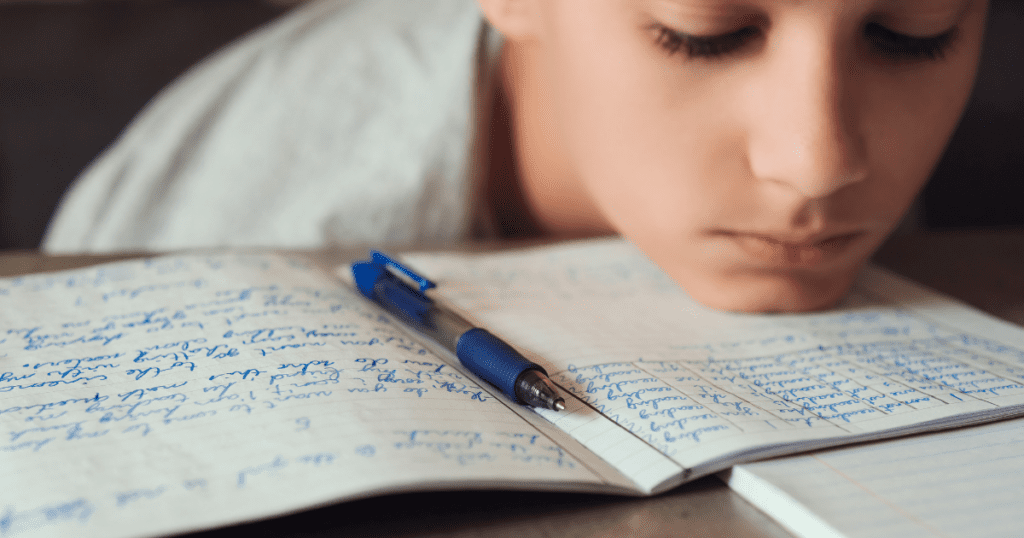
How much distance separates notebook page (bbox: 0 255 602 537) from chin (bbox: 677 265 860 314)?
0.73 feet

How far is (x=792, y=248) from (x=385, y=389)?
0.30 meters

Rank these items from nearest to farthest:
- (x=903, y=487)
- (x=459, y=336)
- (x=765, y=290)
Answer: (x=903, y=487) < (x=459, y=336) < (x=765, y=290)

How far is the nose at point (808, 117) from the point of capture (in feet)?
1.56

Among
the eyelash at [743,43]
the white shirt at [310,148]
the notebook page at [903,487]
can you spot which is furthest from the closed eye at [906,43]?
the white shirt at [310,148]

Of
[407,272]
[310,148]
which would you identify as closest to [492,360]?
[407,272]

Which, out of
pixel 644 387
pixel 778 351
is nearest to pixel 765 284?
pixel 778 351

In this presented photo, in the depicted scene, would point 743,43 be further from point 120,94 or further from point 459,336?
point 120,94

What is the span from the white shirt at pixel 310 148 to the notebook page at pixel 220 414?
0.37 m

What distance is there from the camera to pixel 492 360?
43 centimetres

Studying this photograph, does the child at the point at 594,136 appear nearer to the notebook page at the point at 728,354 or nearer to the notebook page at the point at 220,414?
the notebook page at the point at 728,354

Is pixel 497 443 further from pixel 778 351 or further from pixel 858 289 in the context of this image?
pixel 858 289

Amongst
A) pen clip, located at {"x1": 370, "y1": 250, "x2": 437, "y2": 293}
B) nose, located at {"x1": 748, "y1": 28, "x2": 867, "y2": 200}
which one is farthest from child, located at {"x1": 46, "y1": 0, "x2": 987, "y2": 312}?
pen clip, located at {"x1": 370, "y1": 250, "x2": 437, "y2": 293}

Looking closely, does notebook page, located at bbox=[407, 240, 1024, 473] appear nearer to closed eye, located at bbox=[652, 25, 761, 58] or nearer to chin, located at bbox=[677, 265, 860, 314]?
chin, located at bbox=[677, 265, 860, 314]

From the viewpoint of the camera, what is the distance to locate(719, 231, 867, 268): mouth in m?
0.55
